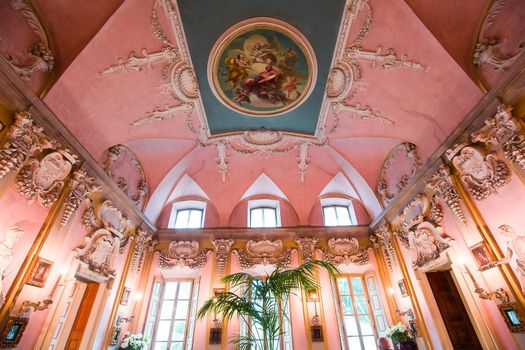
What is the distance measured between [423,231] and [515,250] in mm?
1957

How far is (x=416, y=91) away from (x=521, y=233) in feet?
10.5

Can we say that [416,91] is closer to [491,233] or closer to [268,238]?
[491,233]

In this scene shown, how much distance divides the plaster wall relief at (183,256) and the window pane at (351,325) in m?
4.63

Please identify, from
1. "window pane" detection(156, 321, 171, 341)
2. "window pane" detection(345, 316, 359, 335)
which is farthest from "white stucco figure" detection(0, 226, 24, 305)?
"window pane" detection(345, 316, 359, 335)

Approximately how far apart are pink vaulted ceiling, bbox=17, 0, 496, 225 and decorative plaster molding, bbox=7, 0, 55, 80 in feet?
0.60

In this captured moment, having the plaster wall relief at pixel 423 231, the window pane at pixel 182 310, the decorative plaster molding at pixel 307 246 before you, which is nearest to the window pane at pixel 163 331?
the window pane at pixel 182 310

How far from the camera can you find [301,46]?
5.49 meters

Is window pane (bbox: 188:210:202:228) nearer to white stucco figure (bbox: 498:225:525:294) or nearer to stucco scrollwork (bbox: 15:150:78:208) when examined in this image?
stucco scrollwork (bbox: 15:150:78:208)

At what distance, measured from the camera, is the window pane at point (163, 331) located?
711cm

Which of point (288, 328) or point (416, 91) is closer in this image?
point (416, 91)

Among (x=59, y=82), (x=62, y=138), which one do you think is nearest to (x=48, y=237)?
(x=62, y=138)

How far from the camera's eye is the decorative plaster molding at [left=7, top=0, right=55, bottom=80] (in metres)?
3.91

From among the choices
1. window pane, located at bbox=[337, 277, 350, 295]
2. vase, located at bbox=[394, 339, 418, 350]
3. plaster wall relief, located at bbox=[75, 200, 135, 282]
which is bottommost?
vase, located at bbox=[394, 339, 418, 350]

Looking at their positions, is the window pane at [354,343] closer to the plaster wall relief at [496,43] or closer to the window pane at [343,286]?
the window pane at [343,286]
